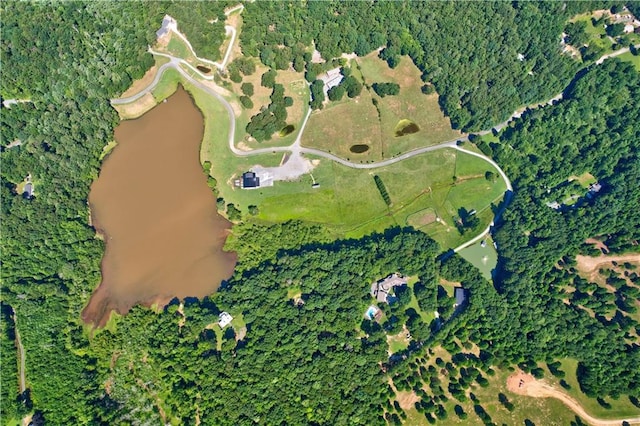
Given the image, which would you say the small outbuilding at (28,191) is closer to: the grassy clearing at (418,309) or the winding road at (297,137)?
the winding road at (297,137)

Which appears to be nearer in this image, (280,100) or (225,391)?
(225,391)

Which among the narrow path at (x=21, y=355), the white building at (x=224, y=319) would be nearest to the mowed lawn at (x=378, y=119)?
the white building at (x=224, y=319)

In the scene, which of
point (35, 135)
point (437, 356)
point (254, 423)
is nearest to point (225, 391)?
point (254, 423)

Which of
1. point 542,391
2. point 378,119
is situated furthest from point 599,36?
point 542,391

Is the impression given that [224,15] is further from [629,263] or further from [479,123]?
[629,263]

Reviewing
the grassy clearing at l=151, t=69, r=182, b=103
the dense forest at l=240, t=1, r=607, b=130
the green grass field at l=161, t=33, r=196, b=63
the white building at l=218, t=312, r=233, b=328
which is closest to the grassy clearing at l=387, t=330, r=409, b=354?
the white building at l=218, t=312, r=233, b=328

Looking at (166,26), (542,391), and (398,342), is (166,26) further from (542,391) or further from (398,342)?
(542,391)
